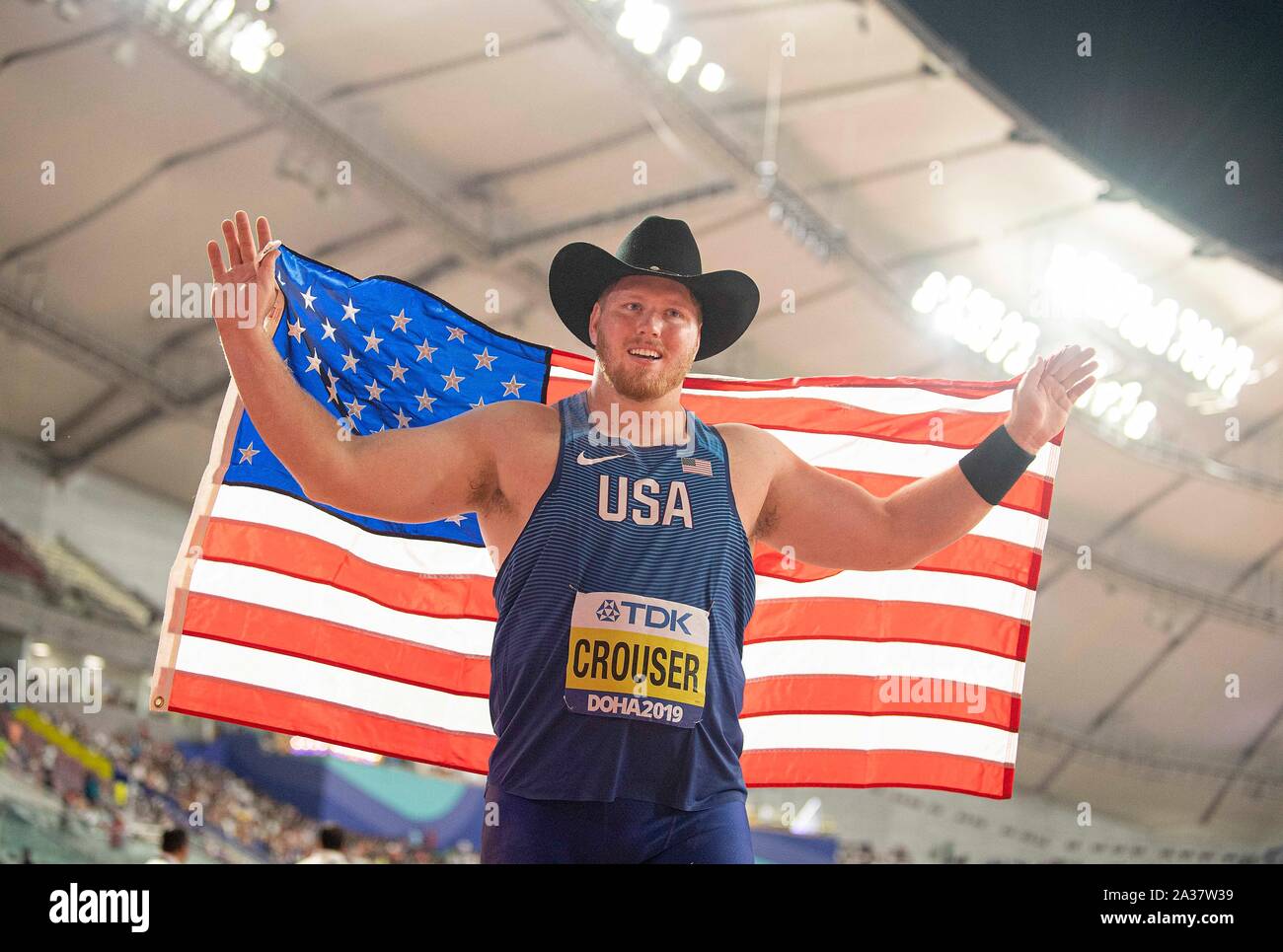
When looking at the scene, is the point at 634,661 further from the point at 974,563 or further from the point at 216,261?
the point at 974,563

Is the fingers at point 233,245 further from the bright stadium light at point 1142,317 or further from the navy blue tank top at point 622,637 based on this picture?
the bright stadium light at point 1142,317

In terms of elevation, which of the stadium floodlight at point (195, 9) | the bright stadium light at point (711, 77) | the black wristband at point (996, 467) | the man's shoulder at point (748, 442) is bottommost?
the black wristband at point (996, 467)

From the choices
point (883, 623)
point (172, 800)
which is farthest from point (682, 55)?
point (172, 800)

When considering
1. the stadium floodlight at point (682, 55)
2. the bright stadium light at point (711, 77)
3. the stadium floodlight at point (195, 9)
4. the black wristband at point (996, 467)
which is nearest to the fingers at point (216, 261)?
the black wristband at point (996, 467)

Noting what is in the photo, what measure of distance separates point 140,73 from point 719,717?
32.8 feet

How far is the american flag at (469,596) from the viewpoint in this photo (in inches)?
140

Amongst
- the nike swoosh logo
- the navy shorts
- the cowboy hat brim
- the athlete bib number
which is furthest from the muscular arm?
the navy shorts

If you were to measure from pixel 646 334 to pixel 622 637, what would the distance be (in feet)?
2.17

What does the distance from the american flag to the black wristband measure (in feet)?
4.29

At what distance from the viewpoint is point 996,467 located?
107 inches

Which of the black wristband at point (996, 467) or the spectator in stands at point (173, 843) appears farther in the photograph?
the spectator in stands at point (173, 843)

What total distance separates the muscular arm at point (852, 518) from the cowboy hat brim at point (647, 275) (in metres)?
0.26
